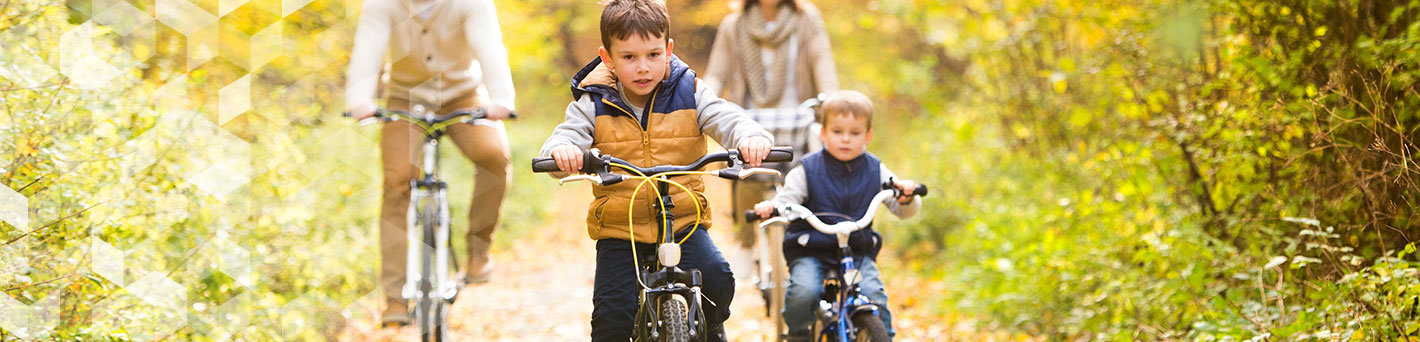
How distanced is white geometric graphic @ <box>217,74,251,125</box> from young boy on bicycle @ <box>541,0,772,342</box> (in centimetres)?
325

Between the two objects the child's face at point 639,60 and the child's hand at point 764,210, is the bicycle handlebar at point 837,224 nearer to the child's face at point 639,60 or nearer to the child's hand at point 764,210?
the child's hand at point 764,210

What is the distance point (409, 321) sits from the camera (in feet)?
17.2

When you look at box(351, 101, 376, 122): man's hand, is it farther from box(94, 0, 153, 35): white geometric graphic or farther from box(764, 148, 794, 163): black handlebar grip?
box(764, 148, 794, 163): black handlebar grip

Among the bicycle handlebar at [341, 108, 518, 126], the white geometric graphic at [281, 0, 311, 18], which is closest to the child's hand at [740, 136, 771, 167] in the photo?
the bicycle handlebar at [341, 108, 518, 126]

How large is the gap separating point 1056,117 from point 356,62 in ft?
17.2

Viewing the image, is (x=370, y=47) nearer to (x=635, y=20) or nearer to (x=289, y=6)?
(x=635, y=20)

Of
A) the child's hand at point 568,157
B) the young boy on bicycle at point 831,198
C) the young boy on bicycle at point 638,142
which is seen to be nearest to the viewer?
the child's hand at point 568,157

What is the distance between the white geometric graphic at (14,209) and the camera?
3.51 metres

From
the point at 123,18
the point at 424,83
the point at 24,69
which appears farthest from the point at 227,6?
the point at 24,69

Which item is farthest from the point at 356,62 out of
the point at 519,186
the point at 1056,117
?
the point at 519,186

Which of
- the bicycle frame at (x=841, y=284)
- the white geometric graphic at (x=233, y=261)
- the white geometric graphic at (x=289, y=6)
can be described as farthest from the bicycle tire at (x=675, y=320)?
the white geometric graphic at (x=289, y=6)

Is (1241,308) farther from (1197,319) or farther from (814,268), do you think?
(814,268)

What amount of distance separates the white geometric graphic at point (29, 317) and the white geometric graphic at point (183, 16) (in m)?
2.90

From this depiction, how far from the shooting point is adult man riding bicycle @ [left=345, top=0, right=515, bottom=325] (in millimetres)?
5219
